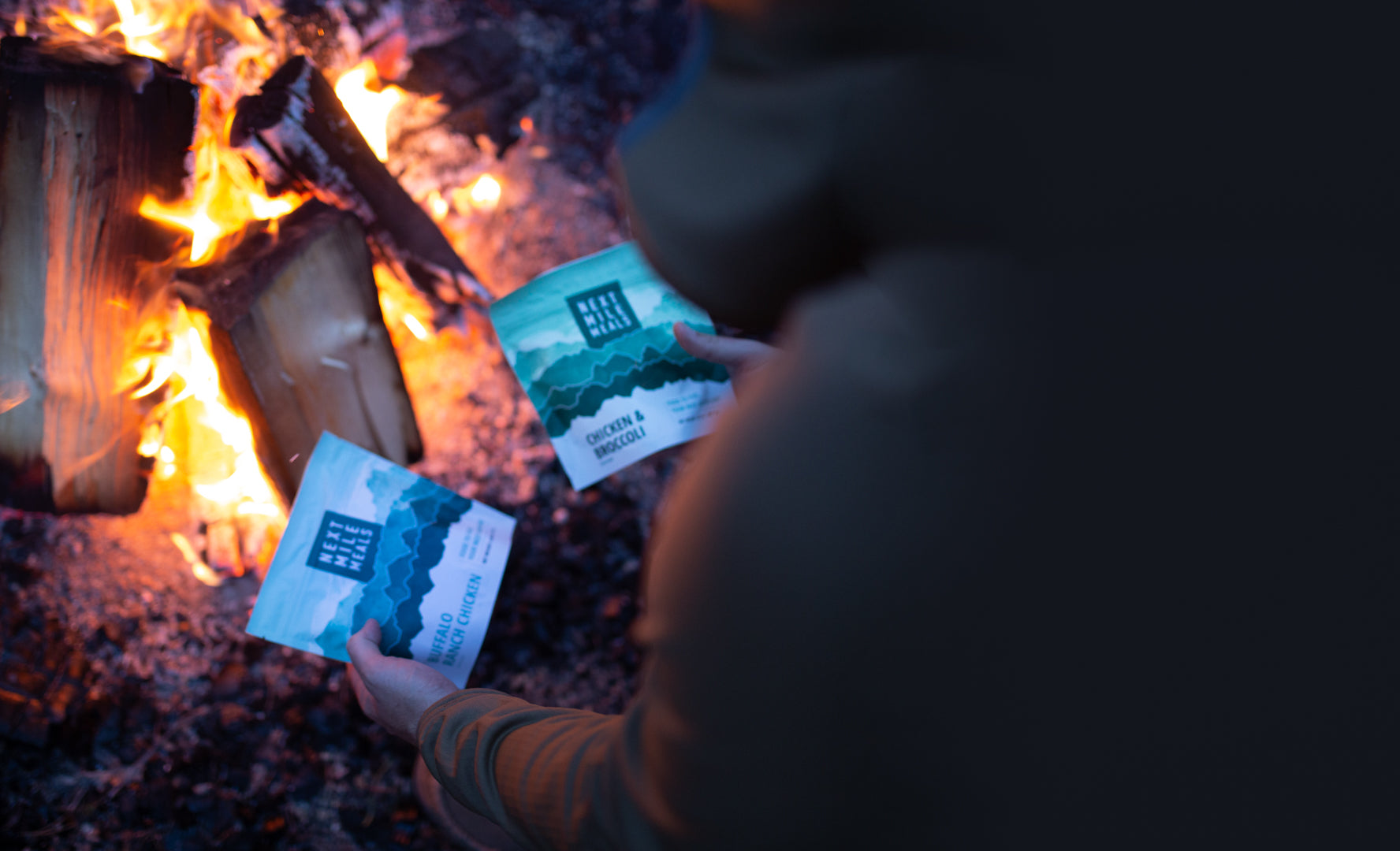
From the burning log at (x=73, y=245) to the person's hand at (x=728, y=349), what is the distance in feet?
3.09

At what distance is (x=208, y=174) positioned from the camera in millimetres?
1319

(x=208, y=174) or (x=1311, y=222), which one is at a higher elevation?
(x=1311, y=222)

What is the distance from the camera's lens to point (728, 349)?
1.36 metres

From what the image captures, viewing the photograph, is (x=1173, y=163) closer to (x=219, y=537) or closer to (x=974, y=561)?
(x=974, y=561)

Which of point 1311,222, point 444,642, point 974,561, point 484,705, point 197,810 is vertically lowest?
point 197,810

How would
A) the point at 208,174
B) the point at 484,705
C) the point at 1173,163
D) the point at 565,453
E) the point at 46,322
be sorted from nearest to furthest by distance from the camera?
the point at 1173,163 → the point at 484,705 → the point at 46,322 → the point at 208,174 → the point at 565,453

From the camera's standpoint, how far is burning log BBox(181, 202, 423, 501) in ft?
4.03

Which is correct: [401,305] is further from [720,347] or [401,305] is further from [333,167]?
[720,347]

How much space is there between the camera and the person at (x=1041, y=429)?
34 centimetres

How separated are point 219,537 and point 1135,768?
1554 mm

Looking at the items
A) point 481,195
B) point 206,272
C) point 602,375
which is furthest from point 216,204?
point 602,375

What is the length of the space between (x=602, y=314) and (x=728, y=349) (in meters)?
0.31

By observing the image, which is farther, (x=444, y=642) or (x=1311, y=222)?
(x=444, y=642)

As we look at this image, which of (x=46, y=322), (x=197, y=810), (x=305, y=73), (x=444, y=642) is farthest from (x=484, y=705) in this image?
(x=305, y=73)
